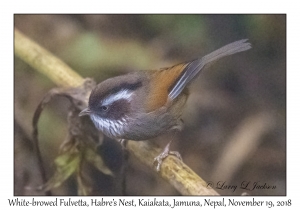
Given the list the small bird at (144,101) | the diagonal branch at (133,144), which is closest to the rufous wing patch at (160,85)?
the small bird at (144,101)

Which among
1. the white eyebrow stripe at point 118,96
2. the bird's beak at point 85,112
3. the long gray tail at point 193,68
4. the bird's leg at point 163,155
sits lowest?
the bird's leg at point 163,155

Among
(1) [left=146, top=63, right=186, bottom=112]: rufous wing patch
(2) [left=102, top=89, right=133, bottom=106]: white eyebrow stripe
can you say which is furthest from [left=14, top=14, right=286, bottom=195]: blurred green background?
(2) [left=102, top=89, right=133, bottom=106]: white eyebrow stripe

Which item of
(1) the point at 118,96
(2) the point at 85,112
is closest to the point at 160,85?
(1) the point at 118,96

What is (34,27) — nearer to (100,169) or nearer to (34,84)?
(34,84)

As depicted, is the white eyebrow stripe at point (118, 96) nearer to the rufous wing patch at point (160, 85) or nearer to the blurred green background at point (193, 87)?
the rufous wing patch at point (160, 85)

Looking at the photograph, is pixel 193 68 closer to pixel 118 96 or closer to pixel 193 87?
pixel 193 87

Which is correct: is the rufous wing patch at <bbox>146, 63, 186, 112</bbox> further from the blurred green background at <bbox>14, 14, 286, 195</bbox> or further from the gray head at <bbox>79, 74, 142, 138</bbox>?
the blurred green background at <bbox>14, 14, 286, 195</bbox>
